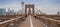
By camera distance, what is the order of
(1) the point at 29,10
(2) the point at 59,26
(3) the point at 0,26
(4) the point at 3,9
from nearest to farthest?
(3) the point at 0,26 < (2) the point at 59,26 < (1) the point at 29,10 < (4) the point at 3,9

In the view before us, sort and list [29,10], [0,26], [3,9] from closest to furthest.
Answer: [0,26] → [29,10] → [3,9]

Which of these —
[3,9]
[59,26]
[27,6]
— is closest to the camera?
[59,26]

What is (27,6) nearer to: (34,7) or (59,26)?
(34,7)

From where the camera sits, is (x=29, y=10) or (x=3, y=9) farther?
(x=3, y=9)

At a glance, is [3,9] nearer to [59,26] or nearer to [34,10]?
[34,10]

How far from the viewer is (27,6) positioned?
1303 inches

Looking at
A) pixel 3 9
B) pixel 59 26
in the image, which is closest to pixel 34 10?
pixel 3 9

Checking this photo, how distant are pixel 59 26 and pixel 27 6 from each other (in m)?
30.0

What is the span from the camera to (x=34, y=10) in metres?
34.2

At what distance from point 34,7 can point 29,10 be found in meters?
1.74

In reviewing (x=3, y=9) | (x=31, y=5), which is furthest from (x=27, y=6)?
(x=3, y=9)

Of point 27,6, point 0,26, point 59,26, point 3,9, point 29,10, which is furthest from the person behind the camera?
point 3,9

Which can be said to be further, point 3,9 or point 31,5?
point 3,9

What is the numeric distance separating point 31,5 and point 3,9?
8.73 metres
